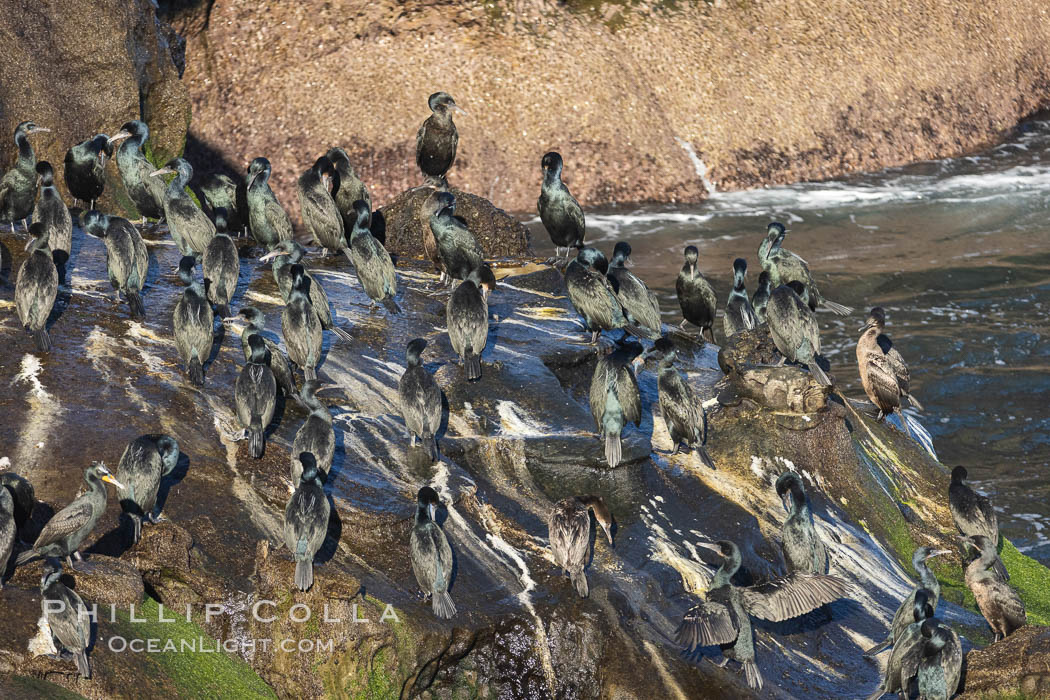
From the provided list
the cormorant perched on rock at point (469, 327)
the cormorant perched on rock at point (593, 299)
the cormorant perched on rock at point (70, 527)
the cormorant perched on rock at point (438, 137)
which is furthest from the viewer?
the cormorant perched on rock at point (438, 137)

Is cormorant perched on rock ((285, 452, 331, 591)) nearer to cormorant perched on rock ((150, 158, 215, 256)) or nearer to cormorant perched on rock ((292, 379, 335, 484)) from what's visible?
cormorant perched on rock ((292, 379, 335, 484))

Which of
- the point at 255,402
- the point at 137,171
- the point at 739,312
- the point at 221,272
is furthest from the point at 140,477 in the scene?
the point at 739,312

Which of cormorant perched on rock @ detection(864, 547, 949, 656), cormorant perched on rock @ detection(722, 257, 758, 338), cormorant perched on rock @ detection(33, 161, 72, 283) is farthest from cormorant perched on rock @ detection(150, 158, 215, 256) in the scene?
cormorant perched on rock @ detection(864, 547, 949, 656)

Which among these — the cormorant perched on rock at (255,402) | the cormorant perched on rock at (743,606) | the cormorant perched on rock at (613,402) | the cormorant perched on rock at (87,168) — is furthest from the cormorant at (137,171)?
the cormorant perched on rock at (743,606)

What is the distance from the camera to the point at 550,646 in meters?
10.8

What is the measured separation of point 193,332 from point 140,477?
99.9 inches

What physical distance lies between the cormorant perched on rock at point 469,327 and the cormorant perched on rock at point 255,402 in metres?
2.53

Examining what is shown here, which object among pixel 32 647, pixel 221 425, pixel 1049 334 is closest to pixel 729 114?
pixel 1049 334

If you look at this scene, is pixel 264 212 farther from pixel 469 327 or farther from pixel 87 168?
pixel 469 327

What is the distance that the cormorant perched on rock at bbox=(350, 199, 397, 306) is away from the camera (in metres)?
15.9

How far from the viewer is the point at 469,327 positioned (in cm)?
1423

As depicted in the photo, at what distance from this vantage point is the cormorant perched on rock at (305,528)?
10586 mm

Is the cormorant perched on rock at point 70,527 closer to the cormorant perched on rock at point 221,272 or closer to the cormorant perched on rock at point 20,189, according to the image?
the cormorant perched on rock at point 221,272

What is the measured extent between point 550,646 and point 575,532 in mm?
1004
